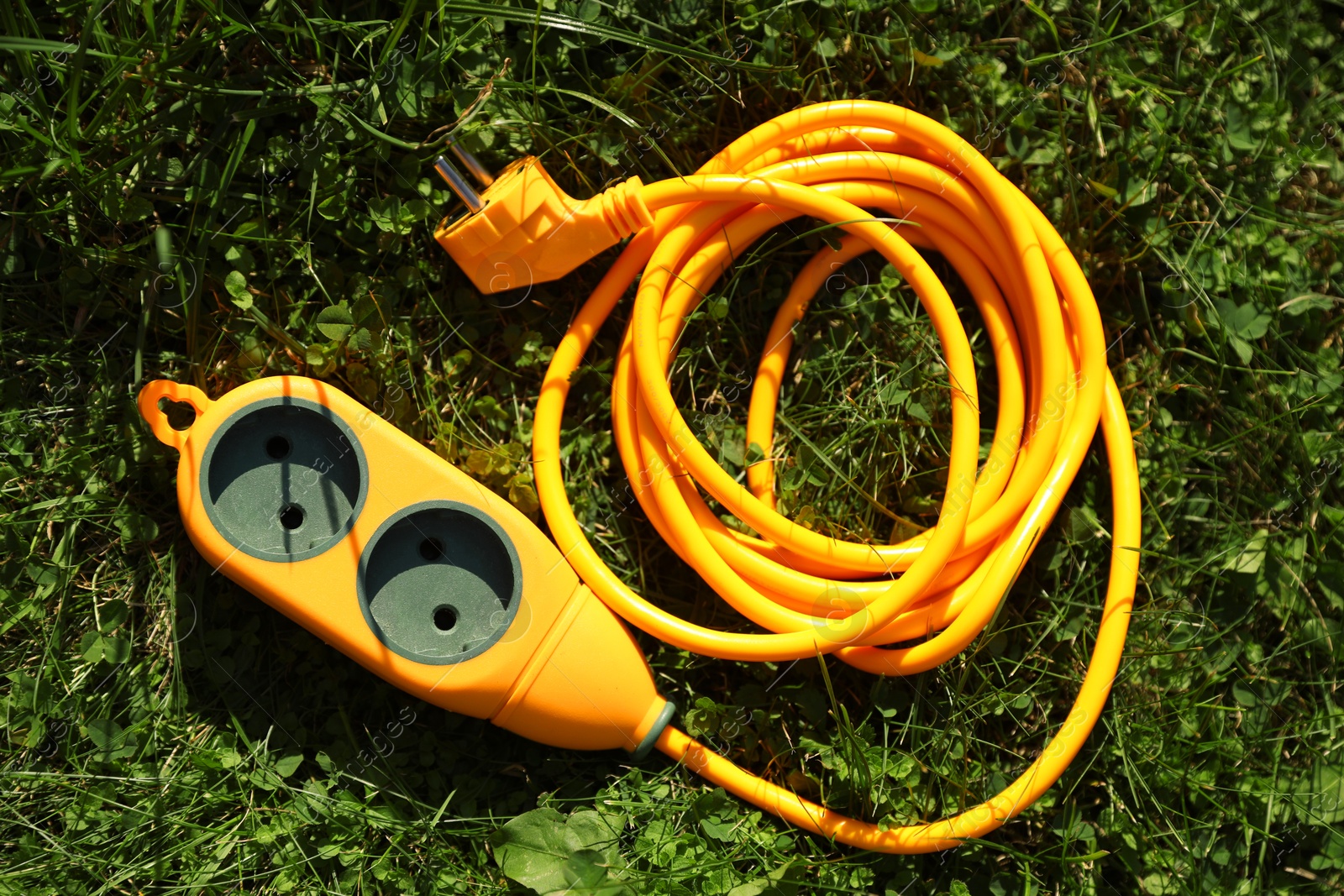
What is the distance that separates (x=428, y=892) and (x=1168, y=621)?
1.46 meters

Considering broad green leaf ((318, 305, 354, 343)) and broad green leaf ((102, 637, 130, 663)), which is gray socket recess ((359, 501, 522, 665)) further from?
broad green leaf ((102, 637, 130, 663))

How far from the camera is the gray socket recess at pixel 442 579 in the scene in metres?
1.51

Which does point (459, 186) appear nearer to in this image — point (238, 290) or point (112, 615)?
point (238, 290)

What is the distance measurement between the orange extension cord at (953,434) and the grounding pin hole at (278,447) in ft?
1.37

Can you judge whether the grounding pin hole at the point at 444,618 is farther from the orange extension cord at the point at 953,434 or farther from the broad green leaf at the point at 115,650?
the broad green leaf at the point at 115,650

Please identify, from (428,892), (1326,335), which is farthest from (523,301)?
(1326,335)

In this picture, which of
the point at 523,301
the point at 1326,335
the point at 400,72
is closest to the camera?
the point at 400,72

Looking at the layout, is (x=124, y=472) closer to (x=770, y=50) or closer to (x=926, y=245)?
(x=770, y=50)

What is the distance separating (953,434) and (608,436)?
62 centimetres

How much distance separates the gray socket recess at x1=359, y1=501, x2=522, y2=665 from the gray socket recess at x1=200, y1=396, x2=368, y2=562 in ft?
0.31

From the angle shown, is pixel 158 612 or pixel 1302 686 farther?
pixel 1302 686

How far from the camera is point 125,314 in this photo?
65.8 inches

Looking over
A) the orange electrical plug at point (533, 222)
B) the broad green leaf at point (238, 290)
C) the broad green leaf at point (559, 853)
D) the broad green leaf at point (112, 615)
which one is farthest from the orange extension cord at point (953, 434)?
the broad green leaf at point (112, 615)

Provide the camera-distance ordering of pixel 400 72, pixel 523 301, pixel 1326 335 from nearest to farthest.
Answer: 1. pixel 400 72
2. pixel 523 301
3. pixel 1326 335
